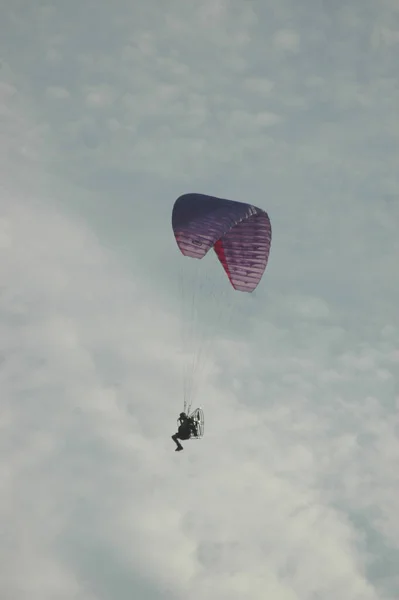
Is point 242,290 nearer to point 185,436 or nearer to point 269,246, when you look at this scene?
point 269,246

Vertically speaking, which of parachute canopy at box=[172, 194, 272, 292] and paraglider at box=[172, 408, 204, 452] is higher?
parachute canopy at box=[172, 194, 272, 292]

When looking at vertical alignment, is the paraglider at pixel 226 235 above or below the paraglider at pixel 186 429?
above

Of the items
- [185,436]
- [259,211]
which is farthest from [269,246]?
[185,436]

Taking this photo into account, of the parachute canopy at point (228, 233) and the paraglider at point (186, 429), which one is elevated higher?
the parachute canopy at point (228, 233)

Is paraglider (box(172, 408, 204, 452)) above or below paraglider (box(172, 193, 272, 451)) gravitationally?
below
